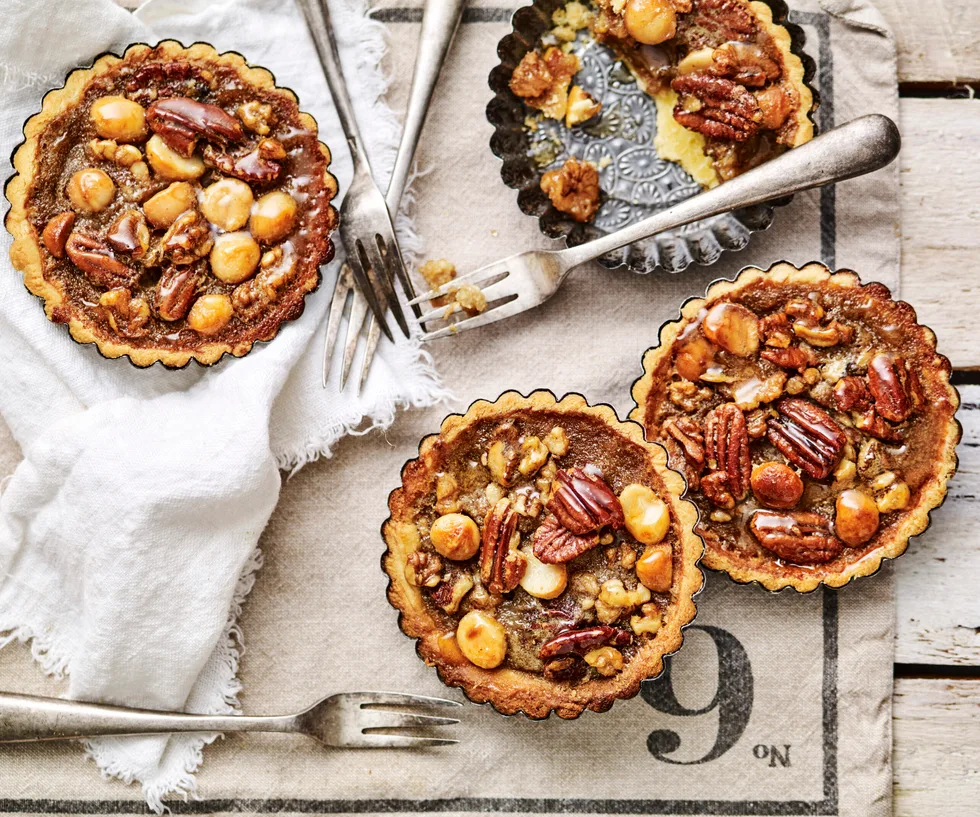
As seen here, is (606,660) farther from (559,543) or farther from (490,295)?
(490,295)

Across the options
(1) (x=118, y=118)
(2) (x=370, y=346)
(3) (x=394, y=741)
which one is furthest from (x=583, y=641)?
(1) (x=118, y=118)

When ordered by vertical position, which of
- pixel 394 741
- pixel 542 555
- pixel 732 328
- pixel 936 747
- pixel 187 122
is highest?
pixel 187 122

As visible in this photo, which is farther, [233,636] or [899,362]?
[233,636]

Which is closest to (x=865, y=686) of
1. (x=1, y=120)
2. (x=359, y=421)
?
(x=359, y=421)

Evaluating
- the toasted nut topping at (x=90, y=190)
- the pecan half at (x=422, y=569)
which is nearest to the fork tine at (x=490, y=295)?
the pecan half at (x=422, y=569)

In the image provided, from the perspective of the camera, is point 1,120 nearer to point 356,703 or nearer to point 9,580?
point 9,580

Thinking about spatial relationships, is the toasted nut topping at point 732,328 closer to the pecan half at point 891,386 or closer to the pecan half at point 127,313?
the pecan half at point 891,386
